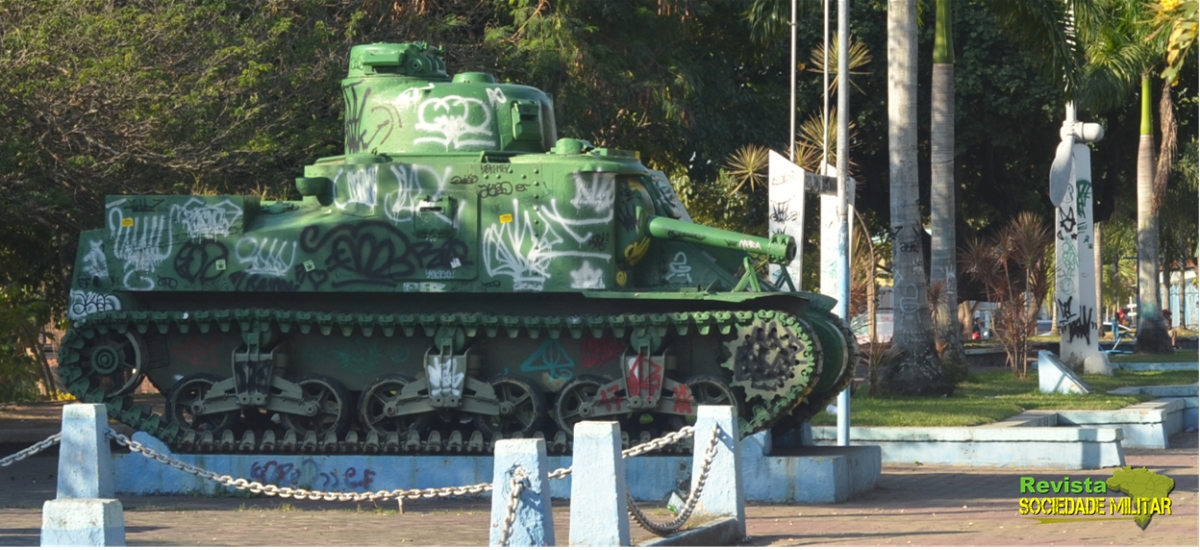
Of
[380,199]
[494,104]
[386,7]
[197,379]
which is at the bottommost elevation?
[197,379]

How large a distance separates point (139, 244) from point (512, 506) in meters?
7.08

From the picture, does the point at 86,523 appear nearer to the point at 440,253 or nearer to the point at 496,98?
the point at 440,253

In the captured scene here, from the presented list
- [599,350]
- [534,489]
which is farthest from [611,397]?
[534,489]

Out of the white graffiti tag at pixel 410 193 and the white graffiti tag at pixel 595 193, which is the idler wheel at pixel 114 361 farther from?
the white graffiti tag at pixel 595 193

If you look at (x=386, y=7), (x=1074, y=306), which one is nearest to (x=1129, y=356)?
(x=1074, y=306)

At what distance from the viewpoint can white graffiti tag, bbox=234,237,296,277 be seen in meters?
13.8

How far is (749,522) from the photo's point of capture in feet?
37.2

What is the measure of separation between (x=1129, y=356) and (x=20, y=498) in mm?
28309

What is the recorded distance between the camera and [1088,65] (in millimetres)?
32188

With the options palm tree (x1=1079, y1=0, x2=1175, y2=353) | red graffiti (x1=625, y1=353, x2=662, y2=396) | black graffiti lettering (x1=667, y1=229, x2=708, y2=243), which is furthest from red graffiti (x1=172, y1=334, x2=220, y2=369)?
palm tree (x1=1079, y1=0, x2=1175, y2=353)

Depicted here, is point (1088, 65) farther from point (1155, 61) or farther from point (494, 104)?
point (494, 104)

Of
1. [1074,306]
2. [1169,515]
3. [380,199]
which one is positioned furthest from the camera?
[1074,306]

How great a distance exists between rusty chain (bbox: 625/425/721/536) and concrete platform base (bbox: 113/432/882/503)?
225 cm

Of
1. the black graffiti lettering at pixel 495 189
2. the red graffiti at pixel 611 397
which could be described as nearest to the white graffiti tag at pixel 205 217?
the black graffiti lettering at pixel 495 189
